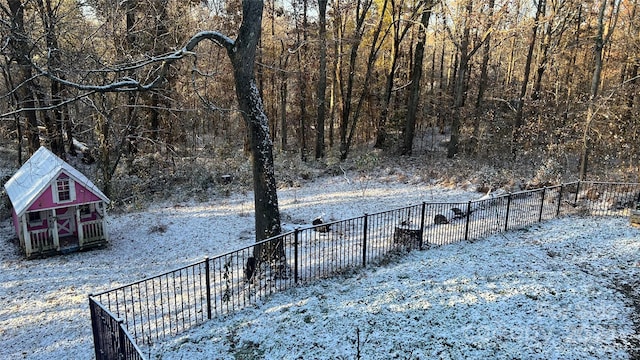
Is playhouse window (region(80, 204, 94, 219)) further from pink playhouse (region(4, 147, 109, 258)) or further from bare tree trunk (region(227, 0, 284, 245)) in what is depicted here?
bare tree trunk (region(227, 0, 284, 245))

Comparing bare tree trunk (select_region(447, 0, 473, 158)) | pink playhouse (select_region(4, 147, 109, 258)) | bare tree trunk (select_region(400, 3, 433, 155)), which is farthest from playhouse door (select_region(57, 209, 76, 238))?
bare tree trunk (select_region(447, 0, 473, 158))

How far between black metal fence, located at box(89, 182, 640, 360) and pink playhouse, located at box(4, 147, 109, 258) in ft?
12.9

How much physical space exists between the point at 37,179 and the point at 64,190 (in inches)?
36.1

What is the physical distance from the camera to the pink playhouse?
11938 mm

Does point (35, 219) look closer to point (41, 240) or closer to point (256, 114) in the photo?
point (41, 240)

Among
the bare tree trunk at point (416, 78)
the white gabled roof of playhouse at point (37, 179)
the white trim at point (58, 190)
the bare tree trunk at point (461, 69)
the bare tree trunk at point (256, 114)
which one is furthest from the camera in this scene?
the bare tree trunk at point (416, 78)

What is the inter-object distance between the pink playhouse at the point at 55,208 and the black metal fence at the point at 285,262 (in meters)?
3.94

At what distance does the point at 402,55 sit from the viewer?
30.2 meters

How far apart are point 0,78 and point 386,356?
26157 millimetres

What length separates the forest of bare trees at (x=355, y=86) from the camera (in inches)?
645

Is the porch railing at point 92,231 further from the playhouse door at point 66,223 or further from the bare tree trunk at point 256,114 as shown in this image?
the bare tree trunk at point 256,114

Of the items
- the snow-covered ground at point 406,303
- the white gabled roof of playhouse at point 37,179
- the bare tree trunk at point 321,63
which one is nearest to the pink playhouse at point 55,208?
the white gabled roof of playhouse at point 37,179

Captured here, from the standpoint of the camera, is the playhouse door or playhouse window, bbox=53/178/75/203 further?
the playhouse door

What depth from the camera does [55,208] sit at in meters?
12.2
